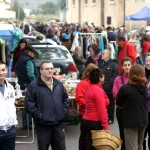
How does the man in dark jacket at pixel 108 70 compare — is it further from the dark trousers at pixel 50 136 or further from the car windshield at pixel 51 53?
the car windshield at pixel 51 53

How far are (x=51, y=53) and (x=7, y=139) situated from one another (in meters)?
9.30

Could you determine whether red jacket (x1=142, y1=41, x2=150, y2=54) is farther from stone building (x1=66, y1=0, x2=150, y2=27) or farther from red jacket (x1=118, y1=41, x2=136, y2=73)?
stone building (x1=66, y1=0, x2=150, y2=27)

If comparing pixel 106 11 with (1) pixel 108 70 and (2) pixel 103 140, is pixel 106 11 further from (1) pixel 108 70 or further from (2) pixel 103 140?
(2) pixel 103 140

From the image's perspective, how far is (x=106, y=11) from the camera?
54.1 metres

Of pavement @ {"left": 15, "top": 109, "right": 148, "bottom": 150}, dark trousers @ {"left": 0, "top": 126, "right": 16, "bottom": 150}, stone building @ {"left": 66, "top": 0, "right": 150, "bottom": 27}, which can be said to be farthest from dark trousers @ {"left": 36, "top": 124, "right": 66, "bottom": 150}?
stone building @ {"left": 66, "top": 0, "right": 150, "bottom": 27}

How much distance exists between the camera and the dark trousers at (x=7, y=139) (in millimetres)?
5996

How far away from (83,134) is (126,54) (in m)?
5.46

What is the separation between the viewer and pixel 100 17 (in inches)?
2149

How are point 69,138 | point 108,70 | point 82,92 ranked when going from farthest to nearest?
point 108,70
point 69,138
point 82,92

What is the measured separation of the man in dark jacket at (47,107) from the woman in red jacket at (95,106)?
1.44 feet

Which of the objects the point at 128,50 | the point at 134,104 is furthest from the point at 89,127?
the point at 128,50

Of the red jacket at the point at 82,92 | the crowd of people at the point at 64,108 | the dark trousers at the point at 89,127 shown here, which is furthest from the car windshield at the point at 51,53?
the dark trousers at the point at 89,127

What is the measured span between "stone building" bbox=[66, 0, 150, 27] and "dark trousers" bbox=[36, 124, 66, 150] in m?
41.5

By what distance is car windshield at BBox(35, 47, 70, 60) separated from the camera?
1497 centimetres
